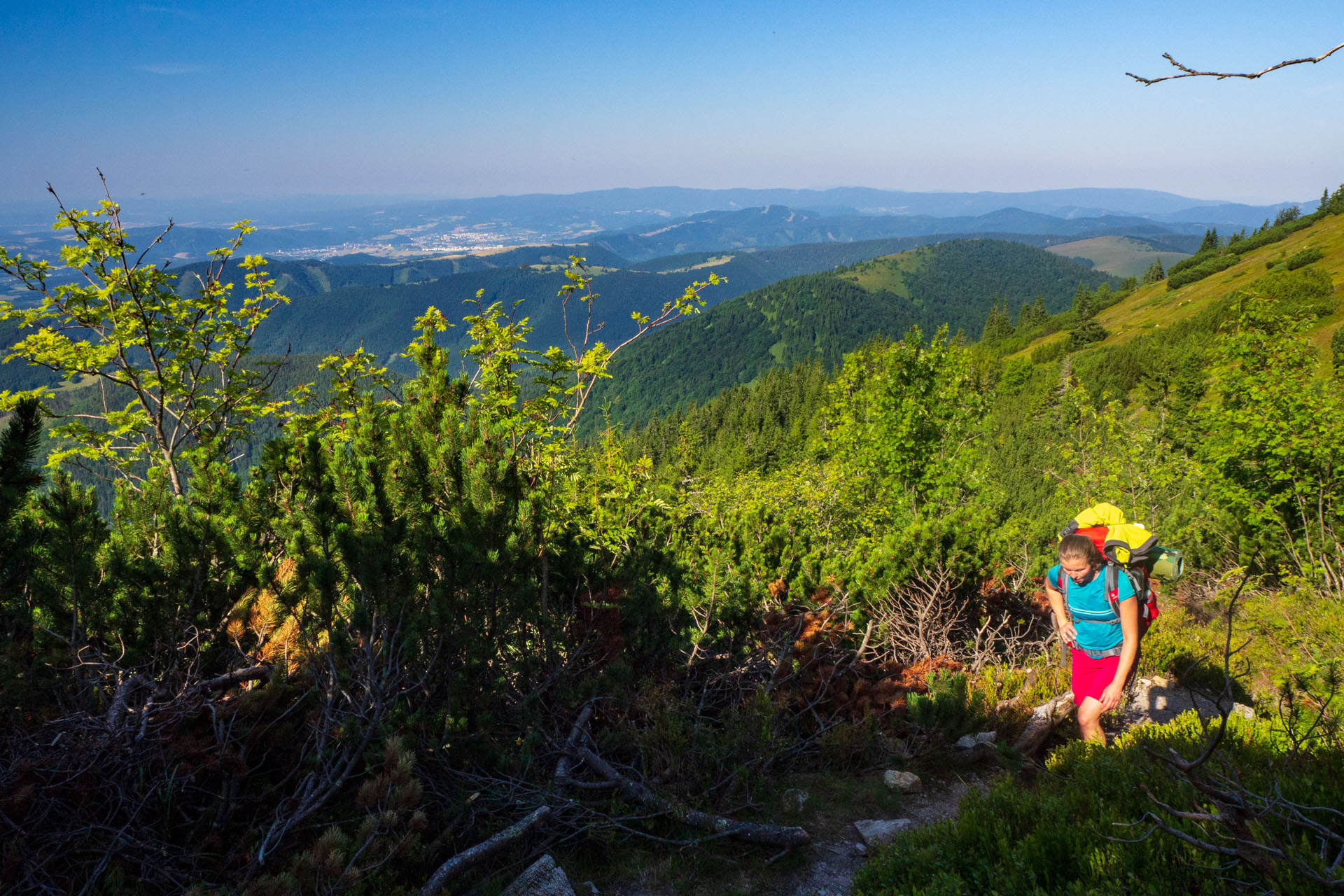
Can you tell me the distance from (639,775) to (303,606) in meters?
2.47

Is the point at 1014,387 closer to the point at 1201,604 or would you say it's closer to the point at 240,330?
the point at 1201,604

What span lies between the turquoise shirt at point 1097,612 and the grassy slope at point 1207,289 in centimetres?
8304

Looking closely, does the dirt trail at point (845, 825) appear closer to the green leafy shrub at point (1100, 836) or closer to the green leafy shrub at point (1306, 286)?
the green leafy shrub at point (1100, 836)

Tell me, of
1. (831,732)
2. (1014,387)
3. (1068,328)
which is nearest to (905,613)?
(831,732)

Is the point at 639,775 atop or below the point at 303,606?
below

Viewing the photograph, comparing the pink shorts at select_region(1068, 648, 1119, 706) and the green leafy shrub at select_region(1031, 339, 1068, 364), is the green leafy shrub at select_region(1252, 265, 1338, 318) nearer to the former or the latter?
the green leafy shrub at select_region(1031, 339, 1068, 364)

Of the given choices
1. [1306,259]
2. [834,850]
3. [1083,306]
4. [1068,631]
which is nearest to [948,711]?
[1068,631]

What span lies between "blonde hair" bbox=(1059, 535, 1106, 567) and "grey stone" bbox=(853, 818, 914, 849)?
224 centimetres

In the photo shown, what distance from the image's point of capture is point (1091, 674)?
4793 millimetres

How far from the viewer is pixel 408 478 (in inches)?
159

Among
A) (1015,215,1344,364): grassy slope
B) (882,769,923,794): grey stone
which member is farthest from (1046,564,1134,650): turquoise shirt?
(1015,215,1344,364): grassy slope

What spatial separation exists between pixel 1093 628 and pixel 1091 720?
2.22 feet

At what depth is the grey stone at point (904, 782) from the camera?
188 inches

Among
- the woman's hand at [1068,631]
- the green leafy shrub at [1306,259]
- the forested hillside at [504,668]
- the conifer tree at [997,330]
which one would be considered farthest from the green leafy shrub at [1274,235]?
the woman's hand at [1068,631]
